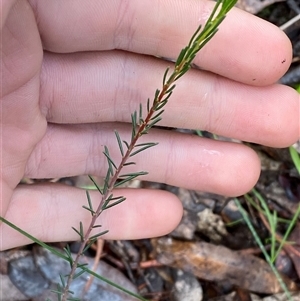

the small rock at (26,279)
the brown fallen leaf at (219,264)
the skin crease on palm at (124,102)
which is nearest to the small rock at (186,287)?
the brown fallen leaf at (219,264)

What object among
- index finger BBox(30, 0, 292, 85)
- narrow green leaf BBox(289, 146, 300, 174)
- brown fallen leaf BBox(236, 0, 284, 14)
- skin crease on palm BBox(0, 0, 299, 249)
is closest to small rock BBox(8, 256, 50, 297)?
skin crease on palm BBox(0, 0, 299, 249)

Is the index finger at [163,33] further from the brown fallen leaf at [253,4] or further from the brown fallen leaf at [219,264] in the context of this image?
the brown fallen leaf at [219,264]

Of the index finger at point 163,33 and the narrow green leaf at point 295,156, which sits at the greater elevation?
the index finger at point 163,33

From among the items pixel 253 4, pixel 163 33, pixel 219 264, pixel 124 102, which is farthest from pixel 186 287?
pixel 253 4

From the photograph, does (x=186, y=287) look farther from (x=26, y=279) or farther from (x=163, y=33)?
(x=163, y=33)

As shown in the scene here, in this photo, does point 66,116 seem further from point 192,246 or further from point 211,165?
point 192,246

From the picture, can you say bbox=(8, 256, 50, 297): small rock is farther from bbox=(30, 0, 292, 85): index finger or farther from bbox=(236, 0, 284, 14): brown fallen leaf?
bbox=(236, 0, 284, 14): brown fallen leaf

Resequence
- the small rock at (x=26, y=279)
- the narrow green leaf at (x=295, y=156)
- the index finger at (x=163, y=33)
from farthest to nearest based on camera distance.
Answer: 1. the small rock at (x=26, y=279)
2. the narrow green leaf at (x=295, y=156)
3. the index finger at (x=163, y=33)

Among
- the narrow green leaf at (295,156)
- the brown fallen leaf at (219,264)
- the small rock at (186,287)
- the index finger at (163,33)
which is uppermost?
the index finger at (163,33)
